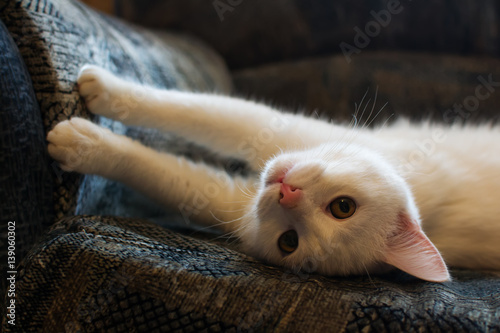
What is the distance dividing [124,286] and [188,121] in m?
0.72

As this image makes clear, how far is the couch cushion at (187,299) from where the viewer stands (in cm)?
82

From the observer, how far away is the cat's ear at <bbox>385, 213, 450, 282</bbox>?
1048mm

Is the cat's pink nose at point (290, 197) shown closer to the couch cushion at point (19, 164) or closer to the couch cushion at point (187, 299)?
the couch cushion at point (187, 299)

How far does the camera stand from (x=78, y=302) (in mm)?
842

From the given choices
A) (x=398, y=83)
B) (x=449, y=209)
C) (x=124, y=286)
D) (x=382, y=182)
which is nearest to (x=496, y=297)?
(x=382, y=182)

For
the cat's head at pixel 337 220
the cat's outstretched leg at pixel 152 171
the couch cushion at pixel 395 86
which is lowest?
the cat's outstretched leg at pixel 152 171

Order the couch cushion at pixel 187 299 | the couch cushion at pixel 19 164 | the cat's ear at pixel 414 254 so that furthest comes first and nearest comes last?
1. the cat's ear at pixel 414 254
2. the couch cushion at pixel 19 164
3. the couch cushion at pixel 187 299

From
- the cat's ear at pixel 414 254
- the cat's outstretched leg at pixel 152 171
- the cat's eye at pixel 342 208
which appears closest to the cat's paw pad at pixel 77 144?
the cat's outstretched leg at pixel 152 171

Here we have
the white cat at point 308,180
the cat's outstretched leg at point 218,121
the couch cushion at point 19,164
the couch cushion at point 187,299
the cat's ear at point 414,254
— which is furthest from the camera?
the cat's outstretched leg at point 218,121

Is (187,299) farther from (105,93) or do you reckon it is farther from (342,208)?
(105,93)

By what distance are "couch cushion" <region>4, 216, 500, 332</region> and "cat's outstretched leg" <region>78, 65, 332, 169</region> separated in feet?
1.74

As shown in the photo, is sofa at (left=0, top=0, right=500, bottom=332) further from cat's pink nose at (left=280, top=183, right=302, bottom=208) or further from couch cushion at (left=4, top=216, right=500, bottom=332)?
cat's pink nose at (left=280, top=183, right=302, bottom=208)

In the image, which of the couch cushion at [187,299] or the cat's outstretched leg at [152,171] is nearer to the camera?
the couch cushion at [187,299]

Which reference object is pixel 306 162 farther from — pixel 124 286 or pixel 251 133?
pixel 124 286
